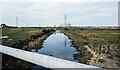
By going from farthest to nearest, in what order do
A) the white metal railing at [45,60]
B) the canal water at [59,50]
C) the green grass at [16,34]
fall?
the green grass at [16,34] < the canal water at [59,50] < the white metal railing at [45,60]

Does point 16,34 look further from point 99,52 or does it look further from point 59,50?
point 99,52

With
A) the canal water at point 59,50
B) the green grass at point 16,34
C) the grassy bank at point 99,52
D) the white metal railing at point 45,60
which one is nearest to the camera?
the white metal railing at point 45,60

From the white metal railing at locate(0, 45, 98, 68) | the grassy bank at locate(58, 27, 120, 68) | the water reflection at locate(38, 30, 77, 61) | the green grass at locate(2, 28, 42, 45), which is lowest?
the water reflection at locate(38, 30, 77, 61)

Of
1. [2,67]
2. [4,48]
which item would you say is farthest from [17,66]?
[4,48]

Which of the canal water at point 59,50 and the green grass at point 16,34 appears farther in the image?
the green grass at point 16,34

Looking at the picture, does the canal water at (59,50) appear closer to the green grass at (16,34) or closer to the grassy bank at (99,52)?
the grassy bank at (99,52)

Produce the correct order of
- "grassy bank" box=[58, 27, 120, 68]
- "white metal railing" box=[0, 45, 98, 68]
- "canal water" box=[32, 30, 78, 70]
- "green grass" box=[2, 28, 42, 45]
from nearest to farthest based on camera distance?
"white metal railing" box=[0, 45, 98, 68]
"grassy bank" box=[58, 27, 120, 68]
"canal water" box=[32, 30, 78, 70]
"green grass" box=[2, 28, 42, 45]

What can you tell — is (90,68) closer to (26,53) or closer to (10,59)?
(26,53)

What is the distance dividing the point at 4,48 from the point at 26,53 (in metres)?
4.06


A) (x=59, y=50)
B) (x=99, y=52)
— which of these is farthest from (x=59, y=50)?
(x=99, y=52)

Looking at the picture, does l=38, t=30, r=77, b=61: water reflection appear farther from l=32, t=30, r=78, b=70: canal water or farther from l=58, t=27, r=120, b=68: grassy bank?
l=58, t=27, r=120, b=68: grassy bank

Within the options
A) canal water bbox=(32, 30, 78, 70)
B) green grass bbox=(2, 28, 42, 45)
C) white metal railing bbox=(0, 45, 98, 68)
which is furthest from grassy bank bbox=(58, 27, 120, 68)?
green grass bbox=(2, 28, 42, 45)

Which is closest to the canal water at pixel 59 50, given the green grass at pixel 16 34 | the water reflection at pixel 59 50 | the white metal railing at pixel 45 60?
the water reflection at pixel 59 50

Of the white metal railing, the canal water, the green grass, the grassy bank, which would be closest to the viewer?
the white metal railing
